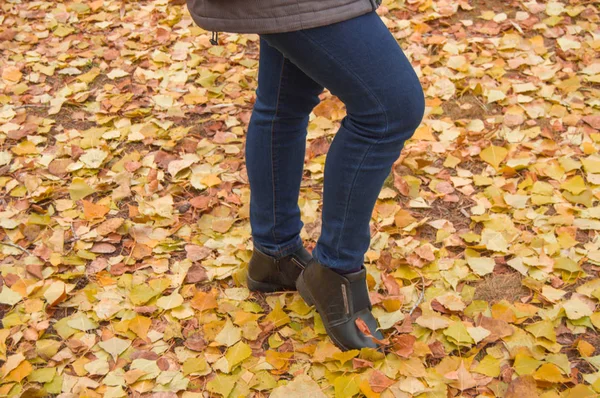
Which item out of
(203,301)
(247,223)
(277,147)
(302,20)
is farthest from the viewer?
(247,223)

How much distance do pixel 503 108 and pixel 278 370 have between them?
1.66 meters

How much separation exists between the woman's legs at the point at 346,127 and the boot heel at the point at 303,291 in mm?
115

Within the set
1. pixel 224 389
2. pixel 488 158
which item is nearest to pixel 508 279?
pixel 488 158

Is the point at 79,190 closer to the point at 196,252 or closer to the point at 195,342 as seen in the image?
the point at 196,252

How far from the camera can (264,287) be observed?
2051 mm

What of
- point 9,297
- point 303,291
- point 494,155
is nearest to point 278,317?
point 303,291

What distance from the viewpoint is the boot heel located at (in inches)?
74.4

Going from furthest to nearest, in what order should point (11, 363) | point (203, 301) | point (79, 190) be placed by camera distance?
point (79, 190), point (203, 301), point (11, 363)

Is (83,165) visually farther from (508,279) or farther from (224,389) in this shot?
(508,279)

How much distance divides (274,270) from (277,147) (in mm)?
449

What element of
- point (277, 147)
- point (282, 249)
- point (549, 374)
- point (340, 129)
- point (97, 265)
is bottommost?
point (97, 265)

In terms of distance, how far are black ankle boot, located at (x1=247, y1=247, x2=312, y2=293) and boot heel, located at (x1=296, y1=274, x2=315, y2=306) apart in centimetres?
5

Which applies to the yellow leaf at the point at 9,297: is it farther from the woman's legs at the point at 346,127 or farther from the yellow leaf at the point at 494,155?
the yellow leaf at the point at 494,155

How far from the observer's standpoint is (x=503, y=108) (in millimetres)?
2879
